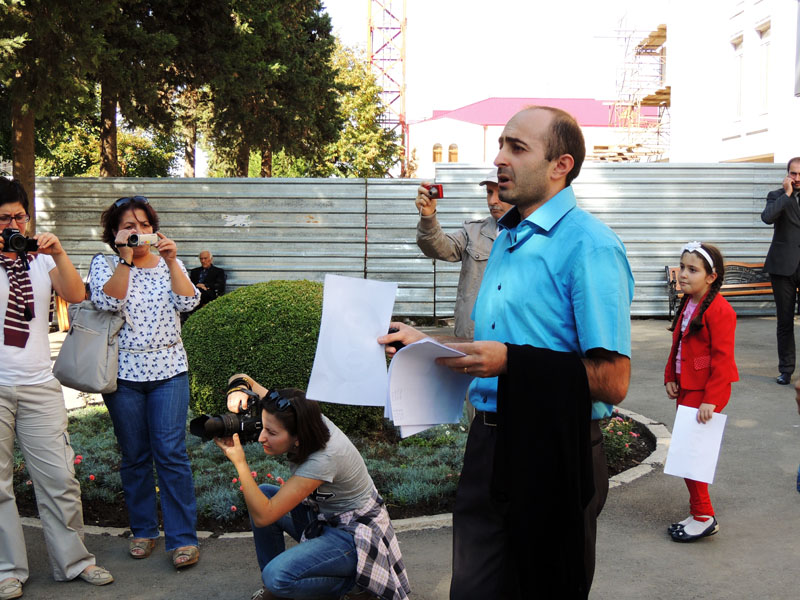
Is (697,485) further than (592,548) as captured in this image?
Yes

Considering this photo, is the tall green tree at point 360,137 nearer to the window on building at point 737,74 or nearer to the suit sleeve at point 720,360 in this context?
the window on building at point 737,74

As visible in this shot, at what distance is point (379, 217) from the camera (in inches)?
626

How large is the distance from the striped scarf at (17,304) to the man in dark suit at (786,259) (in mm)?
7704

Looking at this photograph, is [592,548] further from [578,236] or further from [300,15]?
[300,15]

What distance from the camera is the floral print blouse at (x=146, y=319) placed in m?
4.73

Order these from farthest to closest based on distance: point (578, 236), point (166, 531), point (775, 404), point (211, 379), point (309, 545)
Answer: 1. point (775, 404)
2. point (211, 379)
3. point (166, 531)
4. point (309, 545)
5. point (578, 236)

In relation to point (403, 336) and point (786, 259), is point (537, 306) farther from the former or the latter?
point (786, 259)

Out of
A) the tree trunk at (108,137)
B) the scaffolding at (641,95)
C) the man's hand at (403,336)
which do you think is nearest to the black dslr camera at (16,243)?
the man's hand at (403,336)

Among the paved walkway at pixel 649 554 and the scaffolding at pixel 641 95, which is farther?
Answer: the scaffolding at pixel 641 95

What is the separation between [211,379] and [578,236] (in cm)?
530

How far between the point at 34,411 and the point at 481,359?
3.16 m

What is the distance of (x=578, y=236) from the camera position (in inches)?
94.7

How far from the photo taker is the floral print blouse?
4727 mm

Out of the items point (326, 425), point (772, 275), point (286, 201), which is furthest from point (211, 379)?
point (286, 201)
